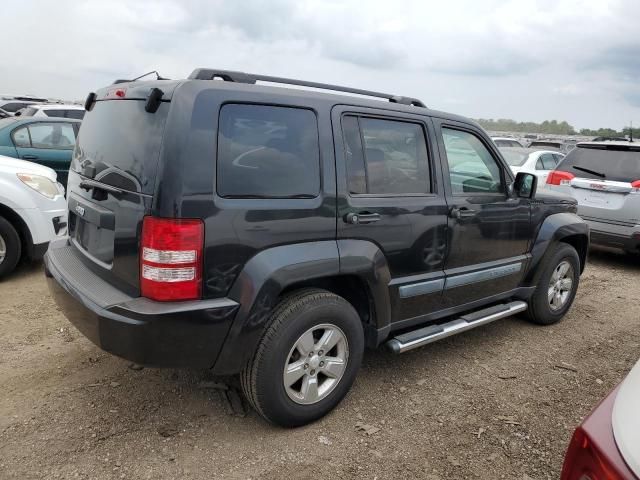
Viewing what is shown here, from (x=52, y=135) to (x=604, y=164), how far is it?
773cm

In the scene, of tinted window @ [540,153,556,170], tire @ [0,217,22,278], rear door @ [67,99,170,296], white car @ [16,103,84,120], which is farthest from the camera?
tinted window @ [540,153,556,170]

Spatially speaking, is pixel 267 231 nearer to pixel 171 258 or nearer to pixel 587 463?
pixel 171 258

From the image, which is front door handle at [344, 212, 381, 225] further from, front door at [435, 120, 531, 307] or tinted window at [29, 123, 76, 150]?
tinted window at [29, 123, 76, 150]

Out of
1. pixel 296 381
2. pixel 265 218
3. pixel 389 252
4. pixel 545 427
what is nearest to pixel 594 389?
pixel 545 427

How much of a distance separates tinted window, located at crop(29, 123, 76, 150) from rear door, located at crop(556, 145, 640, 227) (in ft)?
23.4

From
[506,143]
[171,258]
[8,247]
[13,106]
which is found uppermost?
[13,106]

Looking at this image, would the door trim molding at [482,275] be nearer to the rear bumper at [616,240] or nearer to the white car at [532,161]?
the rear bumper at [616,240]

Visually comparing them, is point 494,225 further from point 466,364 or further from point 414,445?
point 414,445

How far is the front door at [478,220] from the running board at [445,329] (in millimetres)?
126

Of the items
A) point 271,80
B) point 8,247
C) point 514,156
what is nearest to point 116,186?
point 271,80

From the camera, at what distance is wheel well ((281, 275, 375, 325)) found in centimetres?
296

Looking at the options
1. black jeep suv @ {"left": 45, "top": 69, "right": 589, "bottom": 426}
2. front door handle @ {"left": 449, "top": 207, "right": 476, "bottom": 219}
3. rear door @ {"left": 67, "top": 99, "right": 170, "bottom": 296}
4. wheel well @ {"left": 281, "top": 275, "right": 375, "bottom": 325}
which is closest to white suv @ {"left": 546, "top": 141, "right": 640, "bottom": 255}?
black jeep suv @ {"left": 45, "top": 69, "right": 589, "bottom": 426}

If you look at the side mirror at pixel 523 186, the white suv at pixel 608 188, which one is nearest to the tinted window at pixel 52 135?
the side mirror at pixel 523 186

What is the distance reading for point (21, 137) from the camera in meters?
7.00
